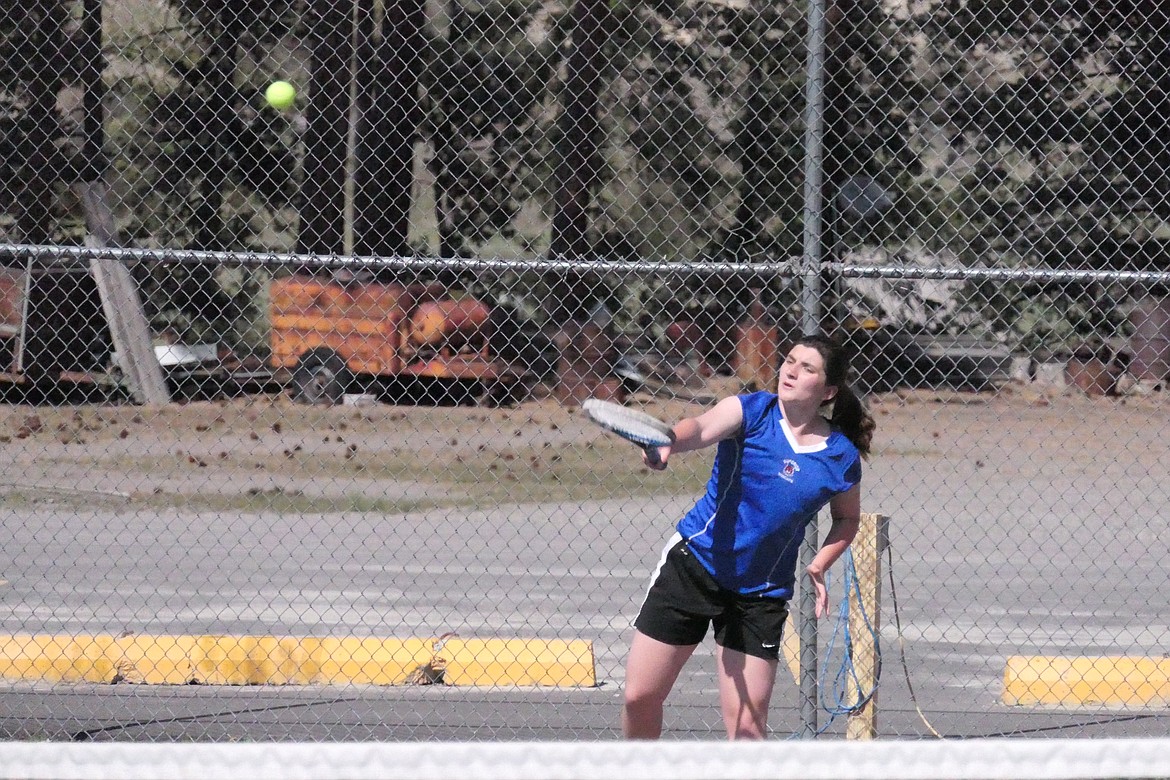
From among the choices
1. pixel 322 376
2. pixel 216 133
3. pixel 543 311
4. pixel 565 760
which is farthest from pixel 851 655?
pixel 216 133

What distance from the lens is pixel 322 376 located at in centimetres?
1769

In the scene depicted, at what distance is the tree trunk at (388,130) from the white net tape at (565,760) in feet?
39.6

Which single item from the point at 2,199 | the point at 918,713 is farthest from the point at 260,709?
the point at 2,199

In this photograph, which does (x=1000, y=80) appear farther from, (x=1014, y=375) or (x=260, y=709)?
(x=260, y=709)

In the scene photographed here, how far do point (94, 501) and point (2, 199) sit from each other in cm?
714

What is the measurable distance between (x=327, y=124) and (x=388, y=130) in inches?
48.3

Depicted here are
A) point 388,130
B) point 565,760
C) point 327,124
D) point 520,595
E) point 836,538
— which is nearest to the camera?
point 565,760

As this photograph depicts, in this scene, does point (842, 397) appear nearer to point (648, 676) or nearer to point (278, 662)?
point (648, 676)

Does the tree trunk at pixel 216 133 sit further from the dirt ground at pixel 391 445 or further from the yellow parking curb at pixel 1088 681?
the yellow parking curb at pixel 1088 681

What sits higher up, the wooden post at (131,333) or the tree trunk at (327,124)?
the tree trunk at (327,124)

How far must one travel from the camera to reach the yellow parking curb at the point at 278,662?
6133 mm

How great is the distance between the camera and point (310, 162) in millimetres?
17938

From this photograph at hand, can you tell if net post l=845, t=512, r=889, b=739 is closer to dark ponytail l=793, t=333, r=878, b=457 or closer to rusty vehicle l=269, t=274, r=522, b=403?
dark ponytail l=793, t=333, r=878, b=457

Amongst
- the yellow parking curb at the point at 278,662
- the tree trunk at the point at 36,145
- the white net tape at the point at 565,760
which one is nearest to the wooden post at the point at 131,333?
the tree trunk at the point at 36,145
